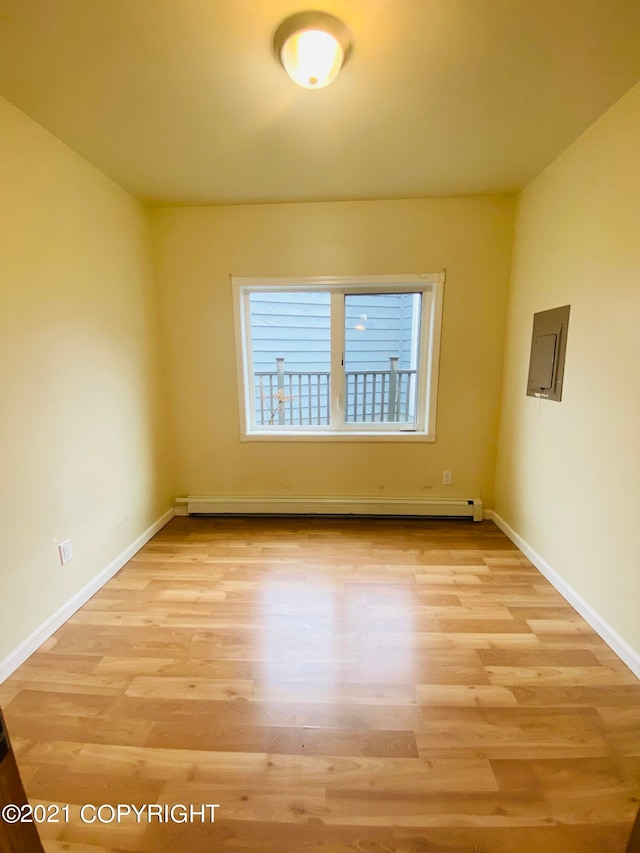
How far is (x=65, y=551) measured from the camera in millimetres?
1823

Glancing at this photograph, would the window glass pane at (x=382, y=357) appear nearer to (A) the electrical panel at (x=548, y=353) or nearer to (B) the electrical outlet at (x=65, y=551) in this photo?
(A) the electrical panel at (x=548, y=353)

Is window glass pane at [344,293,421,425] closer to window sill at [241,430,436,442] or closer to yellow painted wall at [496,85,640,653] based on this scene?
window sill at [241,430,436,442]

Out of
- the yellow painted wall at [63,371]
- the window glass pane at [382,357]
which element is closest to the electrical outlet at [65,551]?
the yellow painted wall at [63,371]

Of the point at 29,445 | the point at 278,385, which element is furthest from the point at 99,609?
the point at 278,385

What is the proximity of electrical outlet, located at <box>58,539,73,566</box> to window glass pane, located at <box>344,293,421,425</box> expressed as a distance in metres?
2.06

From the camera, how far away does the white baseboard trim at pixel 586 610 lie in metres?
1.50

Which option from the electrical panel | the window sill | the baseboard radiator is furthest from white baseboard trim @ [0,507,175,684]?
the electrical panel

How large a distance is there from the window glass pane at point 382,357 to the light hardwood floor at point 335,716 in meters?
1.33

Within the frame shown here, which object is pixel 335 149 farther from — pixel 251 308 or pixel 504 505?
pixel 504 505

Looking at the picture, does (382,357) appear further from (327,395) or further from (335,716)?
(335,716)

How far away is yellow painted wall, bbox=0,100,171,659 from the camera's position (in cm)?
152

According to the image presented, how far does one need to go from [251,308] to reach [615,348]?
241 centimetres

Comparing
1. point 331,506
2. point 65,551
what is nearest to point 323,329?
point 331,506

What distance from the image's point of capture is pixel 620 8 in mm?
1141
